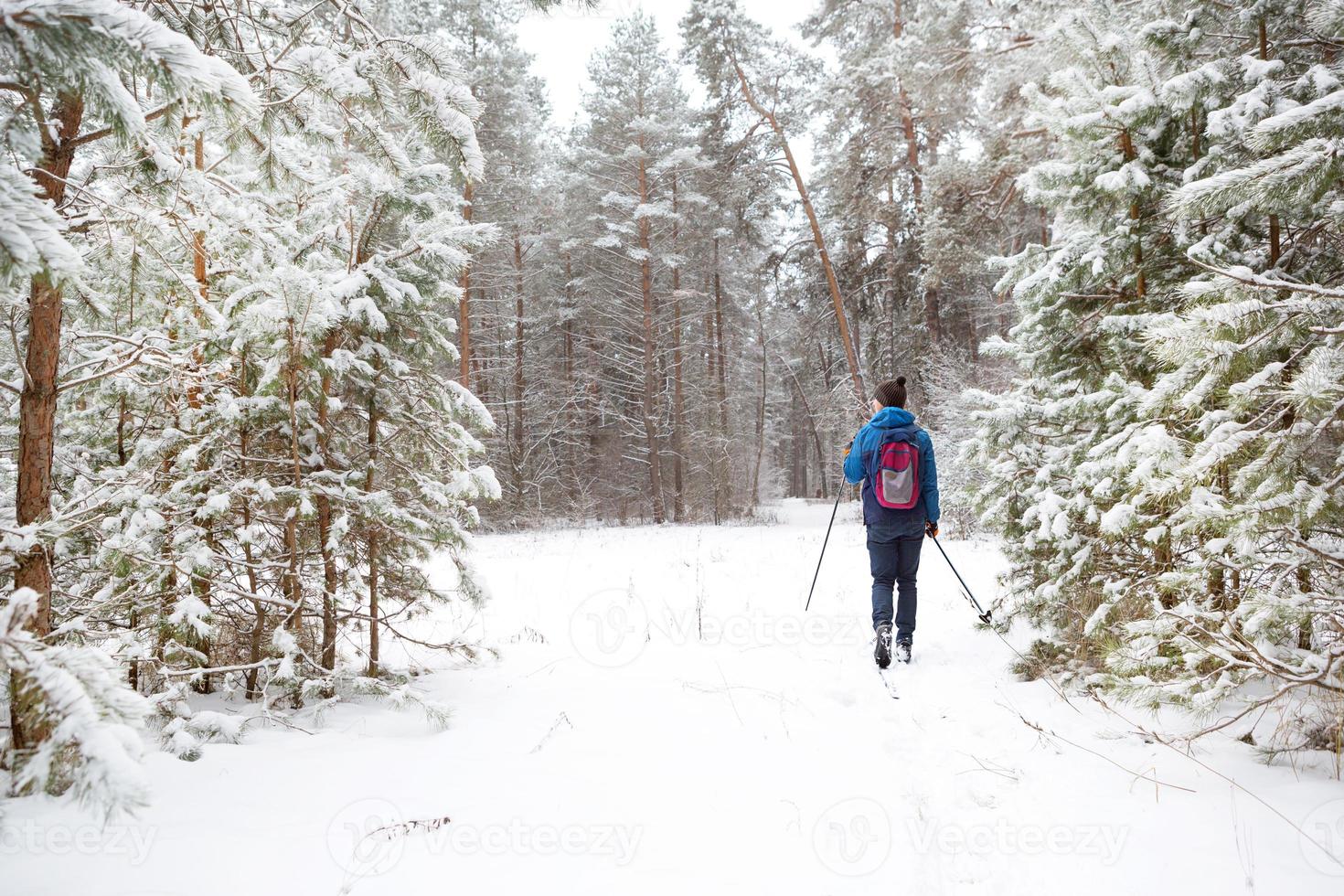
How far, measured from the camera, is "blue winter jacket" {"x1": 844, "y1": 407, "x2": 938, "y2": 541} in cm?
470

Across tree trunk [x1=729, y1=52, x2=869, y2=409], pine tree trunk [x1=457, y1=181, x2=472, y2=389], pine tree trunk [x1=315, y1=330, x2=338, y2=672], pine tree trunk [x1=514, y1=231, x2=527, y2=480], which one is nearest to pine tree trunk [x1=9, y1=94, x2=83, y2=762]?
pine tree trunk [x1=315, y1=330, x2=338, y2=672]

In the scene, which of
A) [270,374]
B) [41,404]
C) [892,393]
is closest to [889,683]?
[892,393]

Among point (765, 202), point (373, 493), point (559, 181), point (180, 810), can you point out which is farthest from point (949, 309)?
point (180, 810)

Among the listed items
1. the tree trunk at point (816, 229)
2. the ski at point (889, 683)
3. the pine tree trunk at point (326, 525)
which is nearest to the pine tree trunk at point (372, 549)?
the pine tree trunk at point (326, 525)

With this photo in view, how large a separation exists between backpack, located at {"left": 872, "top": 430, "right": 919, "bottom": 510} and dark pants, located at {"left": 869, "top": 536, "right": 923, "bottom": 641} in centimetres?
33

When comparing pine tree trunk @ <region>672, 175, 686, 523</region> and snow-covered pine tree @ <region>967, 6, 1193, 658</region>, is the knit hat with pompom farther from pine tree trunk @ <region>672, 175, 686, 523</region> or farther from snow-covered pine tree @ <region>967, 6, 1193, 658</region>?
pine tree trunk @ <region>672, 175, 686, 523</region>

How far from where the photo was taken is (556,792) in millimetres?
2701

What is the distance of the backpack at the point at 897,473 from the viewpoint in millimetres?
4633

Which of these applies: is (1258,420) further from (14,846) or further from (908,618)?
(14,846)

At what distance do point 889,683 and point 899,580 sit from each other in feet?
2.98

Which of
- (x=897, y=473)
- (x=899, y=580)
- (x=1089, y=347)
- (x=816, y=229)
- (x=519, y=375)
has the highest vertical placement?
(x=816, y=229)

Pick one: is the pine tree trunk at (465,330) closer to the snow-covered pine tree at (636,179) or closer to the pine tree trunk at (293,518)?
the snow-covered pine tree at (636,179)

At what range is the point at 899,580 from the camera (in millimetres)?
4781

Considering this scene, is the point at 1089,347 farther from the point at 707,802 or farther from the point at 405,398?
the point at 405,398
